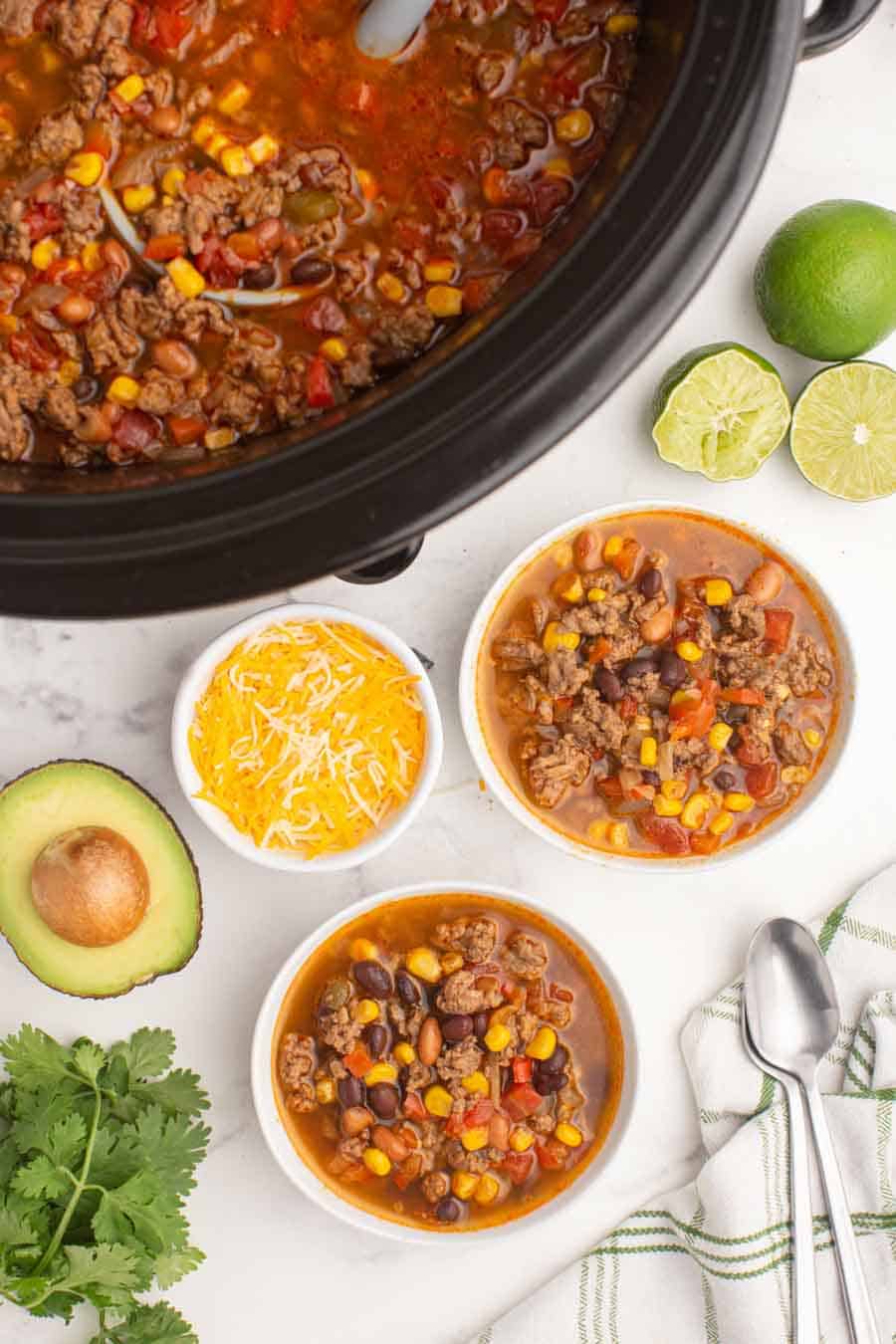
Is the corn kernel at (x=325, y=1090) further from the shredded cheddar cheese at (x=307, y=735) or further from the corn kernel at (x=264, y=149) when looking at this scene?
the corn kernel at (x=264, y=149)

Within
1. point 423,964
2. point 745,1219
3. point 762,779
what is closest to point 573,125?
point 762,779

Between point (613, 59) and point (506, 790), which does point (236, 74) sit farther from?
point (506, 790)

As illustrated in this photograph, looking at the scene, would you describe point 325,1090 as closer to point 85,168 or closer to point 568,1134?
point 568,1134

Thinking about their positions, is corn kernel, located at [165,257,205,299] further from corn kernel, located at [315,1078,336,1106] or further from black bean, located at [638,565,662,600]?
corn kernel, located at [315,1078,336,1106]

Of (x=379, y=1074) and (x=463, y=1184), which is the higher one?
Result: (x=379, y=1074)

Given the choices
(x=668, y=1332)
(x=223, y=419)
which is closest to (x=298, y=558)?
(x=223, y=419)

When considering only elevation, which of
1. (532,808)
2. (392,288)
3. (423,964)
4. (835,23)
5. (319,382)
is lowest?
(423,964)

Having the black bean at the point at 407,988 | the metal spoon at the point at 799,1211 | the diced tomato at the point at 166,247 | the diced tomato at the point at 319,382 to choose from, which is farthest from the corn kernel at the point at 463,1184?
the diced tomato at the point at 166,247
